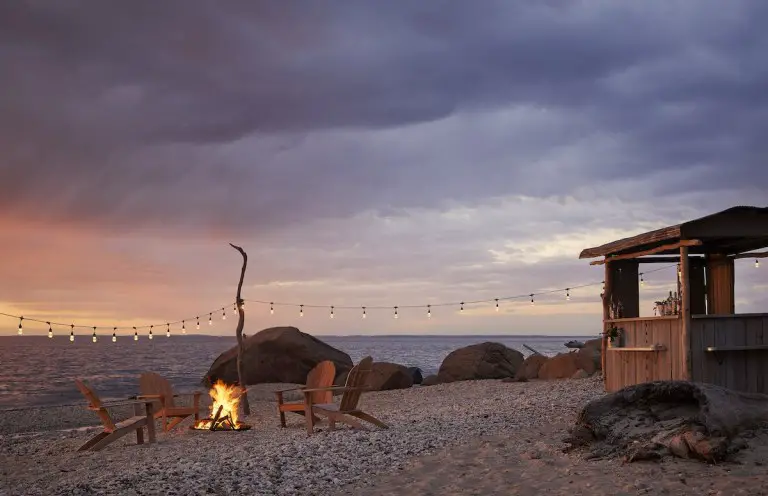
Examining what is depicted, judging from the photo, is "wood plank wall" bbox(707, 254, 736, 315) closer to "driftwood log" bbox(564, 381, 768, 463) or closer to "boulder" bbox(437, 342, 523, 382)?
"driftwood log" bbox(564, 381, 768, 463)

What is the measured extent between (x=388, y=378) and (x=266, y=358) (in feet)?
17.2

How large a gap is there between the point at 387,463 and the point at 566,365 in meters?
10.6

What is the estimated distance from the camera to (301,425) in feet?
36.3

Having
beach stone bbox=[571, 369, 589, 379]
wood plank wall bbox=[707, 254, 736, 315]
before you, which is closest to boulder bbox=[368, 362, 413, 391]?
beach stone bbox=[571, 369, 589, 379]

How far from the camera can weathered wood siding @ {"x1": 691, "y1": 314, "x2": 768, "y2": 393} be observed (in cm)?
928

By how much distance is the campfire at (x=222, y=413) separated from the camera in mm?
10258

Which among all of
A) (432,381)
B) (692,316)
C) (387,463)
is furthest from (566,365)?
(387,463)

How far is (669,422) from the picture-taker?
21.9 feet

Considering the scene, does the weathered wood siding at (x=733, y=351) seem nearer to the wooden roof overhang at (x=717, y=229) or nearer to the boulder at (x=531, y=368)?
the wooden roof overhang at (x=717, y=229)

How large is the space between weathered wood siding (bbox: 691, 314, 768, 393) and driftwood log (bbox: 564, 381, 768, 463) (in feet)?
8.34

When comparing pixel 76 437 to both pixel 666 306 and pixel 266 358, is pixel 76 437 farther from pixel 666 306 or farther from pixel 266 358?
pixel 266 358

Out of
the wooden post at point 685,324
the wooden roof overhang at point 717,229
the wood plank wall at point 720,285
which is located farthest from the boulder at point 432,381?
the wooden post at point 685,324

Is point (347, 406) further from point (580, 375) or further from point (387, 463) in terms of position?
point (580, 375)

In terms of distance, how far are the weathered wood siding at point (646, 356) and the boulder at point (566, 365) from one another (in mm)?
5397
